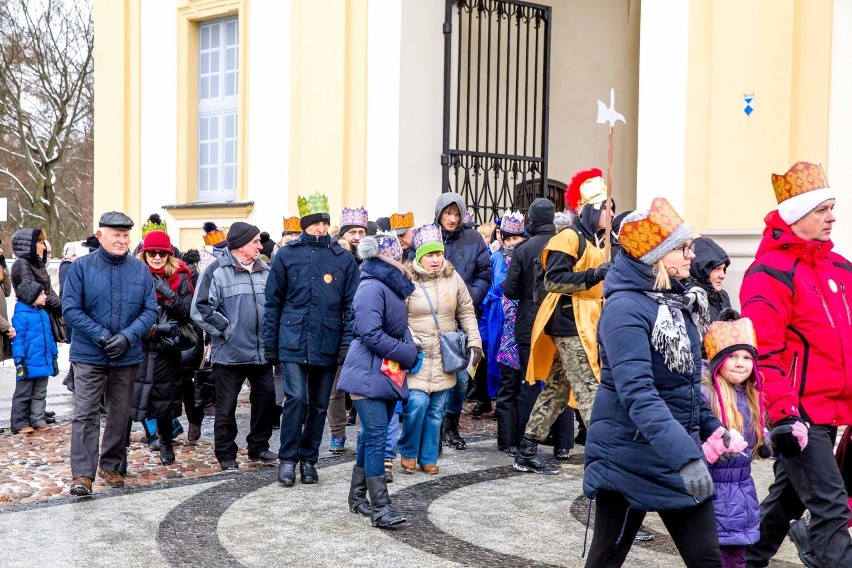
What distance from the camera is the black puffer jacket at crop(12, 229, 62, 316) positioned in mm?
10633

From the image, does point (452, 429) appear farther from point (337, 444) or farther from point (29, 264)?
point (29, 264)

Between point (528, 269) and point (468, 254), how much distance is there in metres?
1.08

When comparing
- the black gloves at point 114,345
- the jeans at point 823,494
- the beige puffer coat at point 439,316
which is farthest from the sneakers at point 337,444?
the jeans at point 823,494

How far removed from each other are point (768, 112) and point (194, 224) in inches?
340

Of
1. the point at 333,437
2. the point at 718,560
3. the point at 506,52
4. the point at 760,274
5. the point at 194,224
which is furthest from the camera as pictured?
the point at 194,224

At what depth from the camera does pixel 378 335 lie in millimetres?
6621

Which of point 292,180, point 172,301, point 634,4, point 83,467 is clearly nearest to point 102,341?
point 83,467

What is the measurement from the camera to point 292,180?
48.2ft

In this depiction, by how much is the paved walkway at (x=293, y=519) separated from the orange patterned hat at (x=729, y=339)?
50.5 inches

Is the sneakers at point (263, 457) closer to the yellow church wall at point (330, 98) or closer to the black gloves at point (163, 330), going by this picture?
the black gloves at point (163, 330)

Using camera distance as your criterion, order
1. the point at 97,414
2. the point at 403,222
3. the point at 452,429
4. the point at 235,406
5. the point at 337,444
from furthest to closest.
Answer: the point at 403,222, the point at 452,429, the point at 337,444, the point at 235,406, the point at 97,414

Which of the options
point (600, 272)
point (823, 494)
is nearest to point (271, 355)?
point (600, 272)

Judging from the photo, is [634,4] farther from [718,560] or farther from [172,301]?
[718,560]

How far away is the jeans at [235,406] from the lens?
818cm
